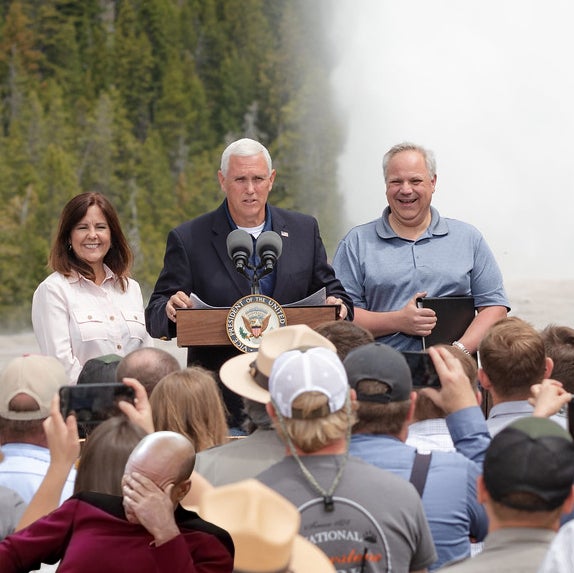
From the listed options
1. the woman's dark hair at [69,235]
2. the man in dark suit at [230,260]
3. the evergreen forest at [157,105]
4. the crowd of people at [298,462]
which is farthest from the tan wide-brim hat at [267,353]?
the evergreen forest at [157,105]

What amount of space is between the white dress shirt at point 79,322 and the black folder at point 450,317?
117cm

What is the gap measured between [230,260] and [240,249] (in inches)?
20.9

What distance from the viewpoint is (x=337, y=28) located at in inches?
1055

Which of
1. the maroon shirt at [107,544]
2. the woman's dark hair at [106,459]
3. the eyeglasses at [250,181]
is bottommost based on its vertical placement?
the maroon shirt at [107,544]

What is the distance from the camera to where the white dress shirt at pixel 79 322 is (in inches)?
186

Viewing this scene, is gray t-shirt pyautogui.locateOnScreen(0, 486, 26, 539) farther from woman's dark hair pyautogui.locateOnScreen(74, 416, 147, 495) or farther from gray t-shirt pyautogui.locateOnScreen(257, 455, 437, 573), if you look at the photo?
gray t-shirt pyautogui.locateOnScreen(257, 455, 437, 573)

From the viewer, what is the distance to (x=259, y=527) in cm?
192

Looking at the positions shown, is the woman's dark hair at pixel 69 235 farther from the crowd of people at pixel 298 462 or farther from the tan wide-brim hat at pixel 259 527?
the tan wide-brim hat at pixel 259 527

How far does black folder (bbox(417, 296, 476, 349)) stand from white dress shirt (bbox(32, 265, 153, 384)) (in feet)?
3.84

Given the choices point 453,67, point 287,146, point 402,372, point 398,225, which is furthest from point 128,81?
point 402,372

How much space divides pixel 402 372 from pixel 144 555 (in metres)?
0.76

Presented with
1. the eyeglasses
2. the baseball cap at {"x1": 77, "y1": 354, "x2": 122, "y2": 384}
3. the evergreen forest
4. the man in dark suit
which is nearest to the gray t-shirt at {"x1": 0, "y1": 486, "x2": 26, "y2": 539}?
the baseball cap at {"x1": 77, "y1": 354, "x2": 122, "y2": 384}

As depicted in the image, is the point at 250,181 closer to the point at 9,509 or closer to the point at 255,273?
the point at 255,273

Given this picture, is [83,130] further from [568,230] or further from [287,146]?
[568,230]
